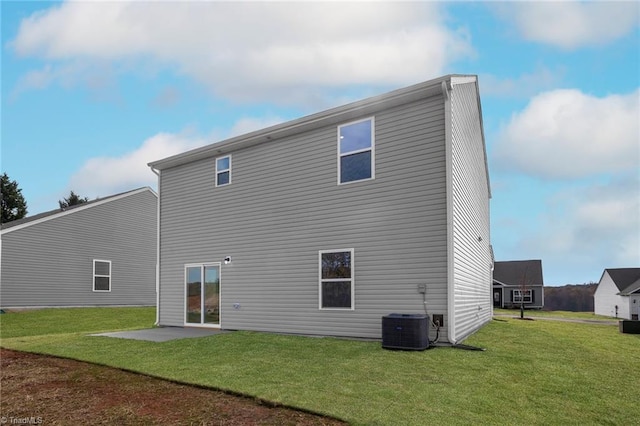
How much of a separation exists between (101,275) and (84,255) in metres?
1.28

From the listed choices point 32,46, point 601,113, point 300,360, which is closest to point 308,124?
point 300,360

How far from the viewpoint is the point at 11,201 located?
115ft

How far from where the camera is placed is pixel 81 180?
131ft

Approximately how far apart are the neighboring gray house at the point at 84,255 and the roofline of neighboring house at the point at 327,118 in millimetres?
8596

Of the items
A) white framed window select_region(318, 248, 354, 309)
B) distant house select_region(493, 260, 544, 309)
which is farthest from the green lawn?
distant house select_region(493, 260, 544, 309)

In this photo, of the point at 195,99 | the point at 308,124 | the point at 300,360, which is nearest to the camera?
the point at 300,360

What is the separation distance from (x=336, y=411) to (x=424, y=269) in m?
4.48

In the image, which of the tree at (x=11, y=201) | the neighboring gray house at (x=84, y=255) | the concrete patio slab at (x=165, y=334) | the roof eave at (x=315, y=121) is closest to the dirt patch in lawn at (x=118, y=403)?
the concrete patio slab at (x=165, y=334)

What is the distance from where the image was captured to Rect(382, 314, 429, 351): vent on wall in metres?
7.77

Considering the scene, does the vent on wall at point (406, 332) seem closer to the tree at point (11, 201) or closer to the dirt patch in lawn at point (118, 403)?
the dirt patch in lawn at point (118, 403)

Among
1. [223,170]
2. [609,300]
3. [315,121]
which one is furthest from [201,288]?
[609,300]

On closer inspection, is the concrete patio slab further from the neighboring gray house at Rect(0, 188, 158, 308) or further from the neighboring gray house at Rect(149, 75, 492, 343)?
the neighboring gray house at Rect(0, 188, 158, 308)

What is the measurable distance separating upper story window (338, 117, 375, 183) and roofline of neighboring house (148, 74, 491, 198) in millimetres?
262

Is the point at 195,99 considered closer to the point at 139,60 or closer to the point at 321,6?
the point at 139,60
